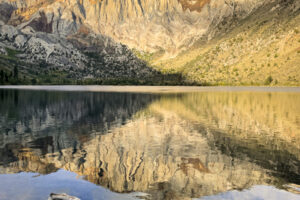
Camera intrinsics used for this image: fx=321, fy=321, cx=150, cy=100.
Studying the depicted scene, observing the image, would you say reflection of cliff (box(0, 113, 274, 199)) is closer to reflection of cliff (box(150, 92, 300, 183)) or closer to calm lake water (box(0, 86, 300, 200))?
calm lake water (box(0, 86, 300, 200))

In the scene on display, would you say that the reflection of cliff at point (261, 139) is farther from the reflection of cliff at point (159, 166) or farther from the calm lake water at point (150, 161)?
the reflection of cliff at point (159, 166)

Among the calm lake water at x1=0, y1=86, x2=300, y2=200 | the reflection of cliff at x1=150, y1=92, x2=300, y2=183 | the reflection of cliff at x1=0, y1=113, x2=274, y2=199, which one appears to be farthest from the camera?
the reflection of cliff at x1=150, y1=92, x2=300, y2=183

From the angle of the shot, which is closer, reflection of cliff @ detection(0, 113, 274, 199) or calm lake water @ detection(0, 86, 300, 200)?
calm lake water @ detection(0, 86, 300, 200)

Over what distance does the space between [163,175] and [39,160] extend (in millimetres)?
10924

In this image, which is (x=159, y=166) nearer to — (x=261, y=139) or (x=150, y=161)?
(x=150, y=161)

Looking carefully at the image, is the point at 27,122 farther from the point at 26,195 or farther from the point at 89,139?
the point at 26,195

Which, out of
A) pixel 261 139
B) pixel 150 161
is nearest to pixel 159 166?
pixel 150 161

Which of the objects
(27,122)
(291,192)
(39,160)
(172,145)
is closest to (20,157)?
(39,160)

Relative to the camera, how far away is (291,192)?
1969 centimetres

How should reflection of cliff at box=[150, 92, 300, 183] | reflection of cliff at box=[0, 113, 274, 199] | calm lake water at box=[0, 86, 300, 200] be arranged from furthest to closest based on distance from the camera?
reflection of cliff at box=[150, 92, 300, 183]
reflection of cliff at box=[0, 113, 274, 199]
calm lake water at box=[0, 86, 300, 200]

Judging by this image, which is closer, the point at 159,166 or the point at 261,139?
the point at 159,166

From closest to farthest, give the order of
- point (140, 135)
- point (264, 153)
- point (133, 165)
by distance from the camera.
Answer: point (133, 165) → point (264, 153) → point (140, 135)

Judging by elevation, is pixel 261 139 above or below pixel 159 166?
above

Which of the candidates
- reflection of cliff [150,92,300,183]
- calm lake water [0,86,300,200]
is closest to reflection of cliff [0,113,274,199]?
calm lake water [0,86,300,200]
